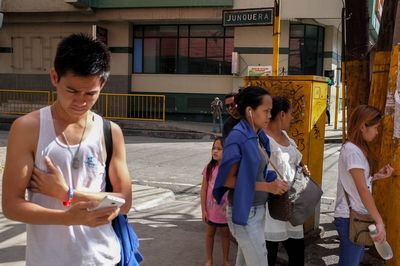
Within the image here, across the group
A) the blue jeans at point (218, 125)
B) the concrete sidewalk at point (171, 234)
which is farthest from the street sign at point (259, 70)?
the concrete sidewalk at point (171, 234)

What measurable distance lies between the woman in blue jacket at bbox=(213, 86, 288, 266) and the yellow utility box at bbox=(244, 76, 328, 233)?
76.2 inches

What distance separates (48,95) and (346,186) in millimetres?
19316

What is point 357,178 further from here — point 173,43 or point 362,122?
point 173,43

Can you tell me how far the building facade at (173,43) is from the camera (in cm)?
1959

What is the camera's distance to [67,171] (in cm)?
199

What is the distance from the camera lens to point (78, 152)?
202cm

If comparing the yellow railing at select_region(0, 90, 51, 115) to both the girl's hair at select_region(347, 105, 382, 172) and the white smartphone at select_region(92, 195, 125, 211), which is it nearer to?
the girl's hair at select_region(347, 105, 382, 172)

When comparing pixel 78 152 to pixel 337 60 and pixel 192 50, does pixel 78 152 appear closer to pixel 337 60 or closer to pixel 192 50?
pixel 192 50

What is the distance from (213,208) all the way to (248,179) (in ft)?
4.86

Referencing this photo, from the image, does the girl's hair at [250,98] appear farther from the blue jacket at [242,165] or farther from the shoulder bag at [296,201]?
the shoulder bag at [296,201]

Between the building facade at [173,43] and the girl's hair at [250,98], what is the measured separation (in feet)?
52.6

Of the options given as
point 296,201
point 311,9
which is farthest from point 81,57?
point 311,9

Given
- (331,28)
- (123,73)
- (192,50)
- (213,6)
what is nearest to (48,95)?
(123,73)

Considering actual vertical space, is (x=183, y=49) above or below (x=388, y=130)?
above
